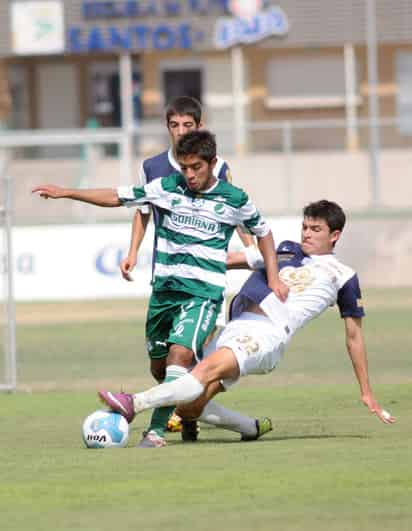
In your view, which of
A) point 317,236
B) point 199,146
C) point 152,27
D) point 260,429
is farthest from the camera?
point 152,27

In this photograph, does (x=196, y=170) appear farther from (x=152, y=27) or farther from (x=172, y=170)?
(x=152, y=27)

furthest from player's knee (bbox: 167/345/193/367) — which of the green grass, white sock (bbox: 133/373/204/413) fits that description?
the green grass

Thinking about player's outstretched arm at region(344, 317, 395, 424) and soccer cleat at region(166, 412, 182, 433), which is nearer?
player's outstretched arm at region(344, 317, 395, 424)

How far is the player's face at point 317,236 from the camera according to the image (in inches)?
368

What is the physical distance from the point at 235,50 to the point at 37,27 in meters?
5.02

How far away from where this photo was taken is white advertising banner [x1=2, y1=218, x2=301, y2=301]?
23.3 m

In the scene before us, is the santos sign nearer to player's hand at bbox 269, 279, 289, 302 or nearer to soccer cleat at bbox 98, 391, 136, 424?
player's hand at bbox 269, 279, 289, 302

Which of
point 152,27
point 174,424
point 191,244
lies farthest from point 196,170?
point 152,27

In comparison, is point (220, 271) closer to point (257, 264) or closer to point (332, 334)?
point (257, 264)

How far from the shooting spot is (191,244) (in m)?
9.12

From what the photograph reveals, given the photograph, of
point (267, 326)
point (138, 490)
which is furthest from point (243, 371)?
point (138, 490)

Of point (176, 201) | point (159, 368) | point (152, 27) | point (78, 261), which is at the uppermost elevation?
point (152, 27)

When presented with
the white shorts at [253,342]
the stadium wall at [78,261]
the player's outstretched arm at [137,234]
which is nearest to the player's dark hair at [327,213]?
the white shorts at [253,342]

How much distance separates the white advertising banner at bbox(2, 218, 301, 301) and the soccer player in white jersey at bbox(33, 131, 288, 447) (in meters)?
13.9
